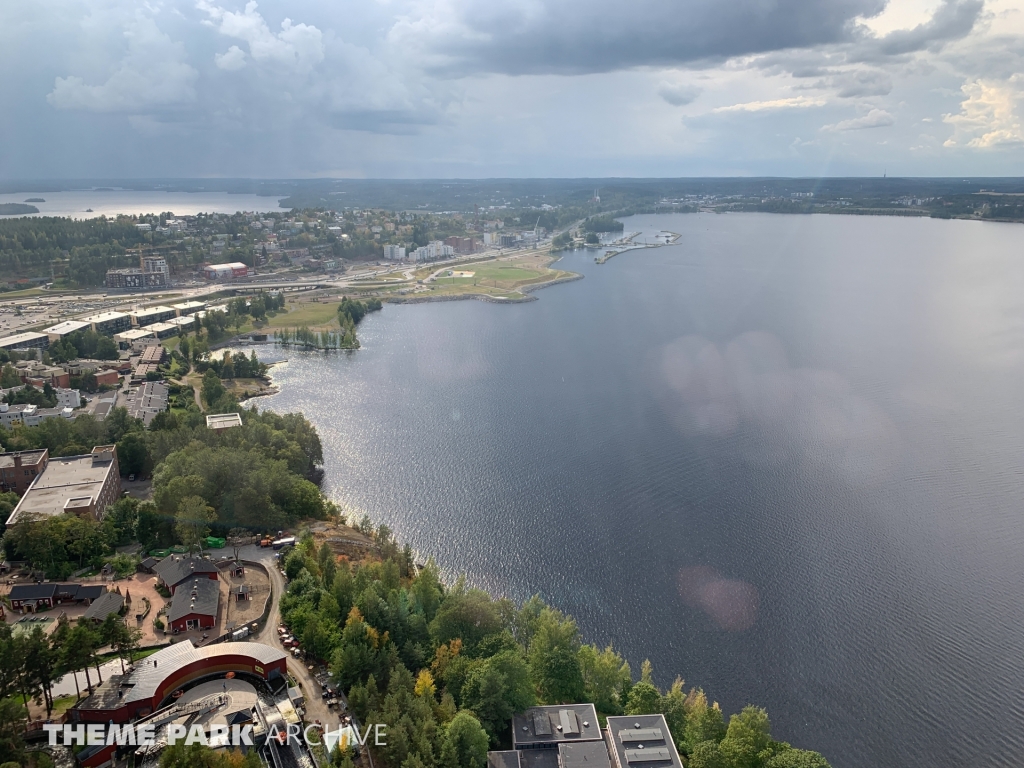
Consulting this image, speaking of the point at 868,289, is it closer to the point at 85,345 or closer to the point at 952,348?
the point at 952,348

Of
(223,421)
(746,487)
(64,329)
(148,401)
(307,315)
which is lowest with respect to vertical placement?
(746,487)

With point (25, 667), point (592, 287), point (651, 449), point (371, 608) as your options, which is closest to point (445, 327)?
point (592, 287)

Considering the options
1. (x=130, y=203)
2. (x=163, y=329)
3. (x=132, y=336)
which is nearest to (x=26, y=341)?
(x=132, y=336)

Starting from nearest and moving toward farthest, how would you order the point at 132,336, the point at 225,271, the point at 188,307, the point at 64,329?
1. the point at 64,329
2. the point at 132,336
3. the point at 188,307
4. the point at 225,271

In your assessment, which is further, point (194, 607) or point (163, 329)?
point (163, 329)

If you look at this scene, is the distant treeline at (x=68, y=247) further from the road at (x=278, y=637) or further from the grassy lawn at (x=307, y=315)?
the road at (x=278, y=637)

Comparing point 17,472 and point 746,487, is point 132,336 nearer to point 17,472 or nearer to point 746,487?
point 17,472

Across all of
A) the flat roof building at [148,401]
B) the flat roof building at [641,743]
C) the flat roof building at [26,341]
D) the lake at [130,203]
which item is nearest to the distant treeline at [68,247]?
the flat roof building at [26,341]
